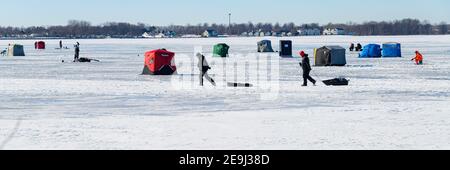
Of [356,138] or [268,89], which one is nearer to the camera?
[356,138]

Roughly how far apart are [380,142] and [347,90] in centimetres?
953

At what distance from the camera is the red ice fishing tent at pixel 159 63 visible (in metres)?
27.0

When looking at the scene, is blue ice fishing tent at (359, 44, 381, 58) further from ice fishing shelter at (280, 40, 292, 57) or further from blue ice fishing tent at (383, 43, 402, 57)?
ice fishing shelter at (280, 40, 292, 57)

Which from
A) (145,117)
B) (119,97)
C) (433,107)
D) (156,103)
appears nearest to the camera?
(145,117)

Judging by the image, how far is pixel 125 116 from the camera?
13422 millimetres

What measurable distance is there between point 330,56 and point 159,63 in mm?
9611

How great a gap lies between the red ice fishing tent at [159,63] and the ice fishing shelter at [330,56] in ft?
29.3

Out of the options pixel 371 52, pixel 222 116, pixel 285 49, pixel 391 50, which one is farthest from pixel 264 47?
pixel 222 116

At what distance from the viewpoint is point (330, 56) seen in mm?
33344

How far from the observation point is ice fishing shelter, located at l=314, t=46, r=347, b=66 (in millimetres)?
33312

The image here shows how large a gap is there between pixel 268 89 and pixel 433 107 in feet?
→ 18.9

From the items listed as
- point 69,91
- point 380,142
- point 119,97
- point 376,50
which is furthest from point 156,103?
point 376,50
